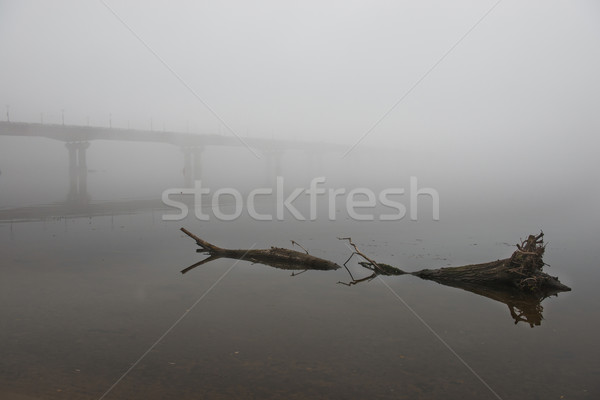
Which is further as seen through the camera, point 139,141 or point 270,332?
point 139,141

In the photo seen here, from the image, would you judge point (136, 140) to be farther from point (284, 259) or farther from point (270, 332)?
point (270, 332)

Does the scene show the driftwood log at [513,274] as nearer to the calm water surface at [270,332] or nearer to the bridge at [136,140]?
the calm water surface at [270,332]

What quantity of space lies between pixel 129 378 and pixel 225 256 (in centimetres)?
961

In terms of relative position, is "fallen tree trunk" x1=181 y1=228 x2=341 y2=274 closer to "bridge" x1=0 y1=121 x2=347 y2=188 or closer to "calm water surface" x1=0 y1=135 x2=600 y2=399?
"calm water surface" x1=0 y1=135 x2=600 y2=399

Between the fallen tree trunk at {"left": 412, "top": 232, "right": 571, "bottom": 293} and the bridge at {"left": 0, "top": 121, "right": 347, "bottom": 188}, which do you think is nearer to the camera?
the fallen tree trunk at {"left": 412, "top": 232, "right": 571, "bottom": 293}

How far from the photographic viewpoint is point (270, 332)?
8.80m

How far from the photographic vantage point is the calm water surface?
6.64 meters

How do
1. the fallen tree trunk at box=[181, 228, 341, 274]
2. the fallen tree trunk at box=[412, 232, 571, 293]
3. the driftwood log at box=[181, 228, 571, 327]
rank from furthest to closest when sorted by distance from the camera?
1. the fallen tree trunk at box=[181, 228, 341, 274]
2. the fallen tree trunk at box=[412, 232, 571, 293]
3. the driftwood log at box=[181, 228, 571, 327]

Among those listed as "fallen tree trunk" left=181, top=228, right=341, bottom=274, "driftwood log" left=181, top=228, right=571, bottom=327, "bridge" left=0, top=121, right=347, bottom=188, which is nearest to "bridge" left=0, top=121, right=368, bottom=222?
"bridge" left=0, top=121, right=347, bottom=188

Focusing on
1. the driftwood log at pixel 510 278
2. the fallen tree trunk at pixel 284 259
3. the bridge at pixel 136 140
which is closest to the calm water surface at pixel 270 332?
the driftwood log at pixel 510 278

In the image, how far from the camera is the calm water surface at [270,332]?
6641mm

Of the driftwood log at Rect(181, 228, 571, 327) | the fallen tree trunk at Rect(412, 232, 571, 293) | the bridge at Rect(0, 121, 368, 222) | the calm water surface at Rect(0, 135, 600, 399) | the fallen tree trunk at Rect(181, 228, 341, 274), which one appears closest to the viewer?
the calm water surface at Rect(0, 135, 600, 399)

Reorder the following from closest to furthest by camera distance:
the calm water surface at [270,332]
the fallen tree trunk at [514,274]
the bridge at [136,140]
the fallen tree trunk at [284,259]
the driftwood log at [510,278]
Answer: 1. the calm water surface at [270,332]
2. the driftwood log at [510,278]
3. the fallen tree trunk at [514,274]
4. the fallen tree trunk at [284,259]
5. the bridge at [136,140]

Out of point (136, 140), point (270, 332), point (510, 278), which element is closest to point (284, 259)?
point (270, 332)
